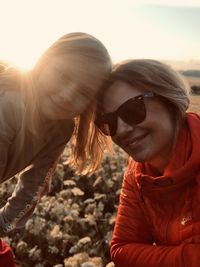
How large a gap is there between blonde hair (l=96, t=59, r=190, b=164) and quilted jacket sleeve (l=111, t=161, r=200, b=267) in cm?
56

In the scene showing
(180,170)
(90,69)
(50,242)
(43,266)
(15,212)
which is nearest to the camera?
(180,170)

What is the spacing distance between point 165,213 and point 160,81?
2.51ft

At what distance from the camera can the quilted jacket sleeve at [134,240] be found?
327 cm

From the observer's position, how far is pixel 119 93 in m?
3.29

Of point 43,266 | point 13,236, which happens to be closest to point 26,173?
point 43,266

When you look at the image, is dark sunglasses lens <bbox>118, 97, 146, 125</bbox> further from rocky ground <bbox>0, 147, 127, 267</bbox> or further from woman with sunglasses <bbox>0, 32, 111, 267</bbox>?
rocky ground <bbox>0, 147, 127, 267</bbox>

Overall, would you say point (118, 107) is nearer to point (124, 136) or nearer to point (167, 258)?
point (124, 136)

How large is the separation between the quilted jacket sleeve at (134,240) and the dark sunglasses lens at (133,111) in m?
0.50

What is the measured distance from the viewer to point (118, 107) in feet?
10.8

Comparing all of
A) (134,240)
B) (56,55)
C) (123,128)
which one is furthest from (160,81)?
(134,240)

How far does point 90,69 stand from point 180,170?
0.81 metres

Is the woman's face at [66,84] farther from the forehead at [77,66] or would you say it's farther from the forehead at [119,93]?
the forehead at [119,93]

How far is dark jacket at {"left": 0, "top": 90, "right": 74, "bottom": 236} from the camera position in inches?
135

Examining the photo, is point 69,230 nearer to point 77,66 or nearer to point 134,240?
point 134,240
